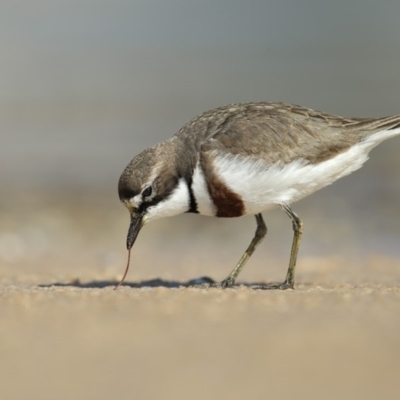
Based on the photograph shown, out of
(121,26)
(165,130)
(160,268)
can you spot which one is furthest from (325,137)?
(121,26)

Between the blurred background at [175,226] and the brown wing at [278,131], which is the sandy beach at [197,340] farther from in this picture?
the brown wing at [278,131]

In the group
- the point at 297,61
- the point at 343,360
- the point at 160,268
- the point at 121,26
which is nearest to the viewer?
the point at 343,360

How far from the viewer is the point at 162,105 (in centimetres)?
2853

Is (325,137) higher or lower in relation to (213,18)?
higher

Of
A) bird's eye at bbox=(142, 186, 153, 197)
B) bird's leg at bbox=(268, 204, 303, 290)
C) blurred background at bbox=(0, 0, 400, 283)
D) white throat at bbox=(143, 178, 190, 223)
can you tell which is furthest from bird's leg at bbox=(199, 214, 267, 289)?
bird's eye at bbox=(142, 186, 153, 197)

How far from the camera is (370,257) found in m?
12.7

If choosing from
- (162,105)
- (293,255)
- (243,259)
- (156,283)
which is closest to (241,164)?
(293,255)

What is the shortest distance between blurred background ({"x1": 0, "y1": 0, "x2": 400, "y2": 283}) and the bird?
1889 millimetres

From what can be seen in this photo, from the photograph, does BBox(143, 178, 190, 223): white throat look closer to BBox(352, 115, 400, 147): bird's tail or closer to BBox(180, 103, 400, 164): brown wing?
BBox(180, 103, 400, 164): brown wing

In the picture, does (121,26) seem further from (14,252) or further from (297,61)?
(14,252)

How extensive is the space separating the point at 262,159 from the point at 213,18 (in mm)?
34902

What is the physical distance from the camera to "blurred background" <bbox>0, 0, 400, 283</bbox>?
14141 millimetres

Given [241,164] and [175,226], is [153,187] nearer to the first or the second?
[241,164]

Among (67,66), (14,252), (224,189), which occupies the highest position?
(224,189)
